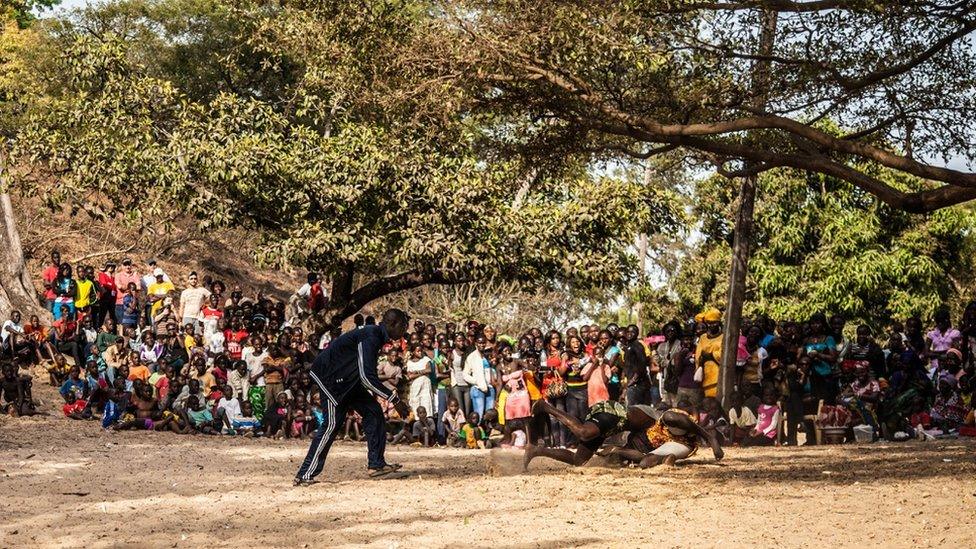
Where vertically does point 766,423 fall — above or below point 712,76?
below

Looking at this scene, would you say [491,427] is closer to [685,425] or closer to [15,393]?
[685,425]

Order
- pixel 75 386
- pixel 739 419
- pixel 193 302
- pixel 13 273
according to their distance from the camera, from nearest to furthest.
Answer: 1. pixel 739 419
2. pixel 75 386
3. pixel 193 302
4. pixel 13 273

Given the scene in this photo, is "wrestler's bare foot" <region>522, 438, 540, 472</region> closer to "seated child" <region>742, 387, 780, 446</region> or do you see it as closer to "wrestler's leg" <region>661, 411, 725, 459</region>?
"wrestler's leg" <region>661, 411, 725, 459</region>

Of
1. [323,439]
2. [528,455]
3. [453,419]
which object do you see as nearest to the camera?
[323,439]

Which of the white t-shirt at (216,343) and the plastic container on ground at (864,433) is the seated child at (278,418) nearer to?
the white t-shirt at (216,343)

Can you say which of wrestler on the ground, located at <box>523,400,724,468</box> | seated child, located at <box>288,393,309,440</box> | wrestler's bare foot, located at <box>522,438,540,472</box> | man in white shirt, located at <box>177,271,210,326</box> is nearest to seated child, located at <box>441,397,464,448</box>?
seated child, located at <box>288,393,309,440</box>

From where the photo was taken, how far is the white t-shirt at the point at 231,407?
61.5 feet

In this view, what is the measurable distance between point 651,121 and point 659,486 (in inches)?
136

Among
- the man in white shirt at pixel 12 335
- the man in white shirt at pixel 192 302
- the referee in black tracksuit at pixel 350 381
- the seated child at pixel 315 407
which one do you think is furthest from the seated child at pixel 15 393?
the referee in black tracksuit at pixel 350 381

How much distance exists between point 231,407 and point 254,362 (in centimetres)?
83

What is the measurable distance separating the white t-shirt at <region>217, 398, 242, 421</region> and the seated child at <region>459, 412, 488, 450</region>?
337 centimetres

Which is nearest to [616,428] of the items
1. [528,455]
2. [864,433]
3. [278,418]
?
[528,455]

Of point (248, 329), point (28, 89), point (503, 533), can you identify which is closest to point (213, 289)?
point (248, 329)

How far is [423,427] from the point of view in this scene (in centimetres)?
1830
